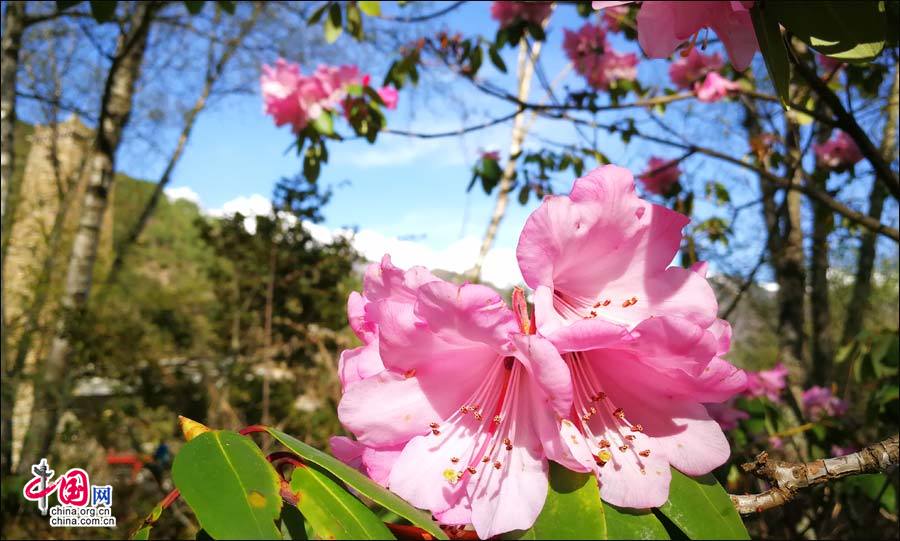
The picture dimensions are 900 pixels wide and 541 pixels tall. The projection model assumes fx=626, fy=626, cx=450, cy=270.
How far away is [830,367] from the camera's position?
153 inches

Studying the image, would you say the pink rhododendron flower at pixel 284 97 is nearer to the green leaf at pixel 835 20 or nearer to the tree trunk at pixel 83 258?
the tree trunk at pixel 83 258

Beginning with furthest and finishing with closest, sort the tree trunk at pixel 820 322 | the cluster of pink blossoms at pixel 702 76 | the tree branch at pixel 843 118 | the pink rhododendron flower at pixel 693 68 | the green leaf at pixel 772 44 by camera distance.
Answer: the tree trunk at pixel 820 322 → the pink rhododendron flower at pixel 693 68 → the cluster of pink blossoms at pixel 702 76 → the tree branch at pixel 843 118 → the green leaf at pixel 772 44

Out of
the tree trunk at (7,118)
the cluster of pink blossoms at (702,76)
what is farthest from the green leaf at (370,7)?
the cluster of pink blossoms at (702,76)

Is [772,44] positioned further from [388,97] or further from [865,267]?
[865,267]

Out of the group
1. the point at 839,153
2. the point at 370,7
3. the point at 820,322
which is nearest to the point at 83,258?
the point at 370,7

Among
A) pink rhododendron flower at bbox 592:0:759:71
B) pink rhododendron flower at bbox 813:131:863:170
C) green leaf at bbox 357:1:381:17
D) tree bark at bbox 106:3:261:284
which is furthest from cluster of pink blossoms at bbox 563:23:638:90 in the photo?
tree bark at bbox 106:3:261:284

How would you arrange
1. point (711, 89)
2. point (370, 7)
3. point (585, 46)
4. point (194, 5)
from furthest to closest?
point (585, 46), point (711, 89), point (370, 7), point (194, 5)

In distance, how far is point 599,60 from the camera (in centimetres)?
364

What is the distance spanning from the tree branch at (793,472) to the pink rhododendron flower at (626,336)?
0.17 ft

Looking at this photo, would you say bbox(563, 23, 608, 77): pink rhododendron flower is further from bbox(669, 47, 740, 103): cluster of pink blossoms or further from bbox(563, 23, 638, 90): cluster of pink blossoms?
bbox(669, 47, 740, 103): cluster of pink blossoms

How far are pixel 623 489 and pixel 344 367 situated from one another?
1.04 feet

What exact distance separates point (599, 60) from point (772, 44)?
3268mm

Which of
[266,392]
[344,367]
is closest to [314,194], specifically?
[266,392]

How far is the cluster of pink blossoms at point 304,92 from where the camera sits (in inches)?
105
